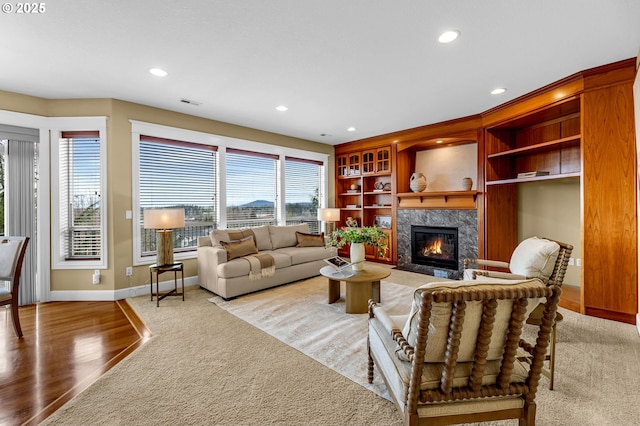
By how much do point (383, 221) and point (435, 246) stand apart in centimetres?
141

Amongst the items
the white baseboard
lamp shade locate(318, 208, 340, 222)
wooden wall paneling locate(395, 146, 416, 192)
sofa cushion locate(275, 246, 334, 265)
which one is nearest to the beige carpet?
the white baseboard

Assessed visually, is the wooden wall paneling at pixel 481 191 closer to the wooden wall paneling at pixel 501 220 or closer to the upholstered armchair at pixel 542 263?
the wooden wall paneling at pixel 501 220

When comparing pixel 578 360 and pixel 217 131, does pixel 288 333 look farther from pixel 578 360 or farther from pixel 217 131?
pixel 217 131

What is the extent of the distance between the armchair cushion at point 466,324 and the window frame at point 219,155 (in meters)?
4.14

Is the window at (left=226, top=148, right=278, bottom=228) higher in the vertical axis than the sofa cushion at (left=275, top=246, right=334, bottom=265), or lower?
higher

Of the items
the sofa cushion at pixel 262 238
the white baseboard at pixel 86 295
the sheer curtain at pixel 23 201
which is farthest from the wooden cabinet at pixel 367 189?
the sheer curtain at pixel 23 201

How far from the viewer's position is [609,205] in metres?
3.11

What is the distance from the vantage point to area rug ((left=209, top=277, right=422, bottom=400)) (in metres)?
2.36

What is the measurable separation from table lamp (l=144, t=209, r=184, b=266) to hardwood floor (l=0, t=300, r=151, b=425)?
731 mm

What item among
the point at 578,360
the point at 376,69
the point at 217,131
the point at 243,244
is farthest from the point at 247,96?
the point at 578,360

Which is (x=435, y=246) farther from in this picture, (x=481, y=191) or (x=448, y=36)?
(x=448, y=36)

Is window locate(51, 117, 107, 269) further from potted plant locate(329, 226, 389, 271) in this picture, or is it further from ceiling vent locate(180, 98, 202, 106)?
potted plant locate(329, 226, 389, 271)

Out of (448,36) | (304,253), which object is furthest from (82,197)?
(448,36)

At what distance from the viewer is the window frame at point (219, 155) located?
4125 mm
